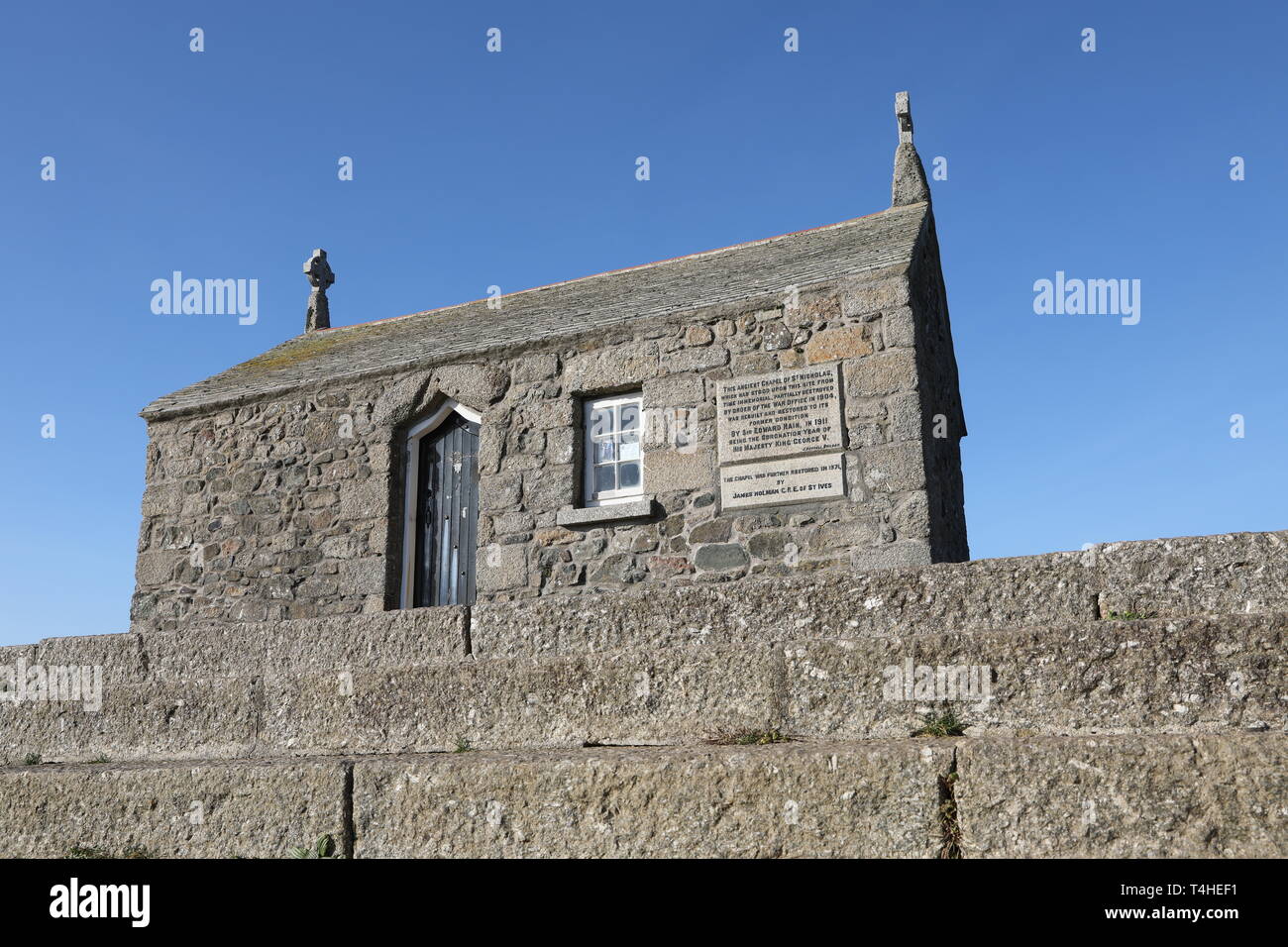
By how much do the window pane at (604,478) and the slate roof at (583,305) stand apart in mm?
1348

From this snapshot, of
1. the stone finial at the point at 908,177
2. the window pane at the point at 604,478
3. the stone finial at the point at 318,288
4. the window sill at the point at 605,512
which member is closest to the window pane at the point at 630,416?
the window pane at the point at 604,478

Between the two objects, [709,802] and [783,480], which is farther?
[783,480]

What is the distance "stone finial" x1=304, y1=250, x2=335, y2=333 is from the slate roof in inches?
67.8

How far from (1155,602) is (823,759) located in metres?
1.25

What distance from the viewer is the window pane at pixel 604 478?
9.29 meters

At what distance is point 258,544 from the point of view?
10602 millimetres

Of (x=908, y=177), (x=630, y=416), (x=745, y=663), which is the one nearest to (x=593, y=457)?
(x=630, y=416)

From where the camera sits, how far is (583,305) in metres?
11.0

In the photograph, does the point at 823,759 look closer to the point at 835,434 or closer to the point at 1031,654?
the point at 1031,654

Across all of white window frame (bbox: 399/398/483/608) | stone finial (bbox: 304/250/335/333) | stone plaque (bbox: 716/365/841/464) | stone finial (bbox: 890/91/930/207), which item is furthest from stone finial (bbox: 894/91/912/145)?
stone finial (bbox: 304/250/335/333)

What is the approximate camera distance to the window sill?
28.8 ft

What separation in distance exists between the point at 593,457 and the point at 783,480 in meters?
1.93

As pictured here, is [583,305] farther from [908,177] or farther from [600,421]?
[908,177]
